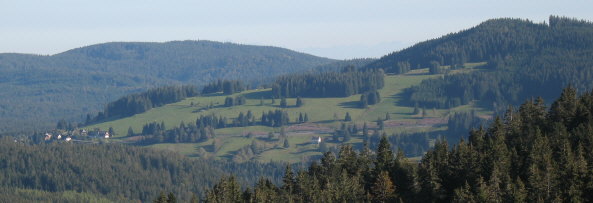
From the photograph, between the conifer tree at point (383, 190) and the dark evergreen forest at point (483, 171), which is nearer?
the dark evergreen forest at point (483, 171)

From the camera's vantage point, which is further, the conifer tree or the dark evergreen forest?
the conifer tree

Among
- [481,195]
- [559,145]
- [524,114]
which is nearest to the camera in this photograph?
[481,195]

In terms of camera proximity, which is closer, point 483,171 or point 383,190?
point 483,171

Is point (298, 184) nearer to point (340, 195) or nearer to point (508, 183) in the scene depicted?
point (340, 195)

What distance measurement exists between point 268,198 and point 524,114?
3478 cm

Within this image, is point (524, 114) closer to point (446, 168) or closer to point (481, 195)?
point (446, 168)

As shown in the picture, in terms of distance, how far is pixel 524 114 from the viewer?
110 m

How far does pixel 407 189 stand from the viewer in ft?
312

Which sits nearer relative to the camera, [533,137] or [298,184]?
[533,137]

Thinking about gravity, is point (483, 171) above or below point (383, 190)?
above

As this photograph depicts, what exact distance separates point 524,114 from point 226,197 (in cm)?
3870

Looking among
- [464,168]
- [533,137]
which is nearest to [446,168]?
[464,168]

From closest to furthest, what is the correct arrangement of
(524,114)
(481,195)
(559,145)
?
(481,195)
(559,145)
(524,114)

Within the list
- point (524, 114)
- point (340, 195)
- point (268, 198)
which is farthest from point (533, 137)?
point (268, 198)
